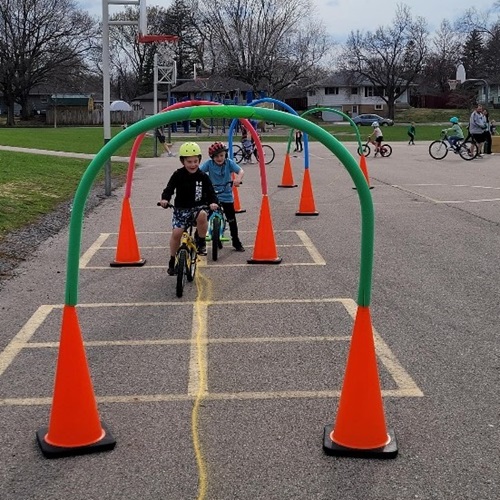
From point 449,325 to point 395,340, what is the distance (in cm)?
67

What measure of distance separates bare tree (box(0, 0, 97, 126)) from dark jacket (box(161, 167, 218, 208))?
233 feet

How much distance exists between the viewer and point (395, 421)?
418cm

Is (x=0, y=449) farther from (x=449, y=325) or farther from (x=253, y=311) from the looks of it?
(x=449, y=325)

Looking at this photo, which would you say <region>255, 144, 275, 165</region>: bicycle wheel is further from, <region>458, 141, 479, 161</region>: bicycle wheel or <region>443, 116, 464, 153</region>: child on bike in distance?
<region>458, 141, 479, 161</region>: bicycle wheel

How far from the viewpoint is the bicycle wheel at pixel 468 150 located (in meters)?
25.5

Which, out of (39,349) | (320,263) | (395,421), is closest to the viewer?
(395,421)

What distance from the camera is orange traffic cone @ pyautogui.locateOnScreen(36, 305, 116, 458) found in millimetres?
3842

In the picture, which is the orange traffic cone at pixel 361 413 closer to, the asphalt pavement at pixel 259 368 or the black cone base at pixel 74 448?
the asphalt pavement at pixel 259 368

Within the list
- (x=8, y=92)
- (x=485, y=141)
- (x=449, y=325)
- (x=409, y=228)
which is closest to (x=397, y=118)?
(x=8, y=92)

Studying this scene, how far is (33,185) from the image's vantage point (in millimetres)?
15797

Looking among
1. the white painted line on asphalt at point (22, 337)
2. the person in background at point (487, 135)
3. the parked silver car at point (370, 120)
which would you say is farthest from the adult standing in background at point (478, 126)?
the parked silver car at point (370, 120)

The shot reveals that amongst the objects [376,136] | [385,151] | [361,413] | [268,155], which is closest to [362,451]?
[361,413]

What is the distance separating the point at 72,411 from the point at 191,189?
3921mm

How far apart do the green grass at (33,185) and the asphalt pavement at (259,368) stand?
2127 mm
